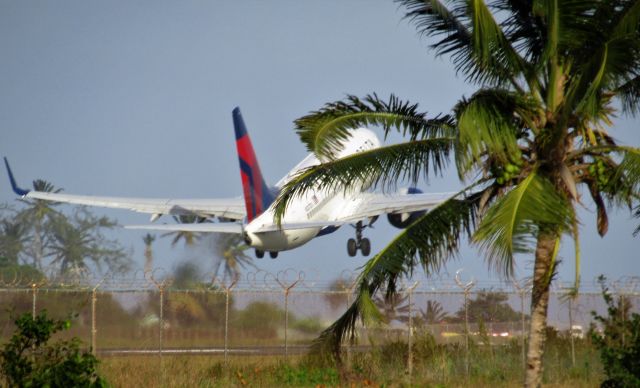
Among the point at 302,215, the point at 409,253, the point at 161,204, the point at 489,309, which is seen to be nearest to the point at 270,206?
the point at 302,215

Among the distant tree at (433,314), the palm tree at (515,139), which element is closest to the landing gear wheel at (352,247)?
the distant tree at (433,314)

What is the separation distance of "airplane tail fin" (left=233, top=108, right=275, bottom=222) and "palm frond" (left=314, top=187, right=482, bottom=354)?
3436 centimetres

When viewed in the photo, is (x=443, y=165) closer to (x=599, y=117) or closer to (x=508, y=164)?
(x=508, y=164)

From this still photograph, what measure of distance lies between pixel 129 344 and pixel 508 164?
1858 centimetres

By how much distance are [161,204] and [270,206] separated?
1034 centimetres

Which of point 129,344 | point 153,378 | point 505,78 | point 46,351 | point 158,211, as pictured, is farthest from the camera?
point 158,211

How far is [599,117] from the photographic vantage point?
18953 mm

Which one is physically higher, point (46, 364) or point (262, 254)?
point (262, 254)

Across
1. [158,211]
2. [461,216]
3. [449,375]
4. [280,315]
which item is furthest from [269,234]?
[461,216]

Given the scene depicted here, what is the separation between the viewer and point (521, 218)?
1588cm

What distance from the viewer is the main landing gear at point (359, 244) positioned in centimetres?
5994

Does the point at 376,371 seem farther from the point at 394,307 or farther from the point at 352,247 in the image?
the point at 352,247

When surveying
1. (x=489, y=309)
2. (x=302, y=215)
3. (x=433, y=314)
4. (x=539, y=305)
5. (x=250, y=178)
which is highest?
(x=250, y=178)

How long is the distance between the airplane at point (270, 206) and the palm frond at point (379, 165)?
27.9 m
